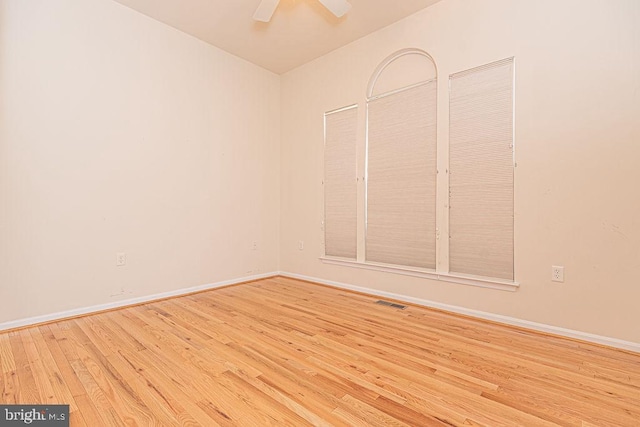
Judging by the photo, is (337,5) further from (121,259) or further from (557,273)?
(121,259)

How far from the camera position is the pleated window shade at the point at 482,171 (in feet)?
8.48

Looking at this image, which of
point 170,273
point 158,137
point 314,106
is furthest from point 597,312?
point 158,137

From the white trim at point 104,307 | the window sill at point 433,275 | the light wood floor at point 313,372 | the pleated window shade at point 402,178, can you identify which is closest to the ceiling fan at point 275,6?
the pleated window shade at point 402,178

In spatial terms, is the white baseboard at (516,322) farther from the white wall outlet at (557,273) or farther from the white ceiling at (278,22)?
the white ceiling at (278,22)

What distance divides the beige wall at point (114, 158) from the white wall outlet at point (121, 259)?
0.04 m

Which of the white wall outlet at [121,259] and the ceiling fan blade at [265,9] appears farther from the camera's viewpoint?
the white wall outlet at [121,259]

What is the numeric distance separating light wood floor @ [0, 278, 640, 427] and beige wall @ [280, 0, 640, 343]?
32 cm

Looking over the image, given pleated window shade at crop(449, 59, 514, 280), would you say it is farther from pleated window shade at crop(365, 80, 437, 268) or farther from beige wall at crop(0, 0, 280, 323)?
beige wall at crop(0, 0, 280, 323)

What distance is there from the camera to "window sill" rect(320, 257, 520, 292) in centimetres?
258

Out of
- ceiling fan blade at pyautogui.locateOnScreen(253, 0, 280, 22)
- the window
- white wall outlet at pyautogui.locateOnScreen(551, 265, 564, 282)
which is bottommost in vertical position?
white wall outlet at pyautogui.locateOnScreen(551, 265, 564, 282)

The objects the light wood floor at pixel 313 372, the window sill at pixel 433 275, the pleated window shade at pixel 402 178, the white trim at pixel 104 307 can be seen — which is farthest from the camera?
the pleated window shade at pixel 402 178

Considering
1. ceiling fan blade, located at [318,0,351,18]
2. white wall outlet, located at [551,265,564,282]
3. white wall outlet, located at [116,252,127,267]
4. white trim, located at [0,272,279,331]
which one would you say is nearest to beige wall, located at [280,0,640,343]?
white wall outlet, located at [551,265,564,282]

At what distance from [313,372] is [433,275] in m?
1.71

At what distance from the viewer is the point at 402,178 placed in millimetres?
3270
